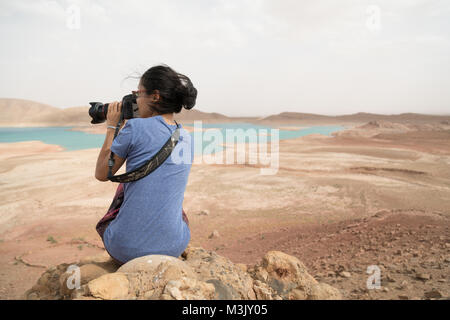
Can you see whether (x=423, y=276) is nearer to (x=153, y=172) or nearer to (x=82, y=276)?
(x=153, y=172)

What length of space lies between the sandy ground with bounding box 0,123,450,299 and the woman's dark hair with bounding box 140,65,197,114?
296 cm

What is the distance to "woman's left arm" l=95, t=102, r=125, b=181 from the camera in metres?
1.83

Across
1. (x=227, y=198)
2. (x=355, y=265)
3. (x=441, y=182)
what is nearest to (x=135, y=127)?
(x=355, y=265)

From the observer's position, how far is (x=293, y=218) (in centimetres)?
799

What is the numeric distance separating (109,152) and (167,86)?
0.57 meters

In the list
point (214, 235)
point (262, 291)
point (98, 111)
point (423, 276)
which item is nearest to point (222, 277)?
point (262, 291)

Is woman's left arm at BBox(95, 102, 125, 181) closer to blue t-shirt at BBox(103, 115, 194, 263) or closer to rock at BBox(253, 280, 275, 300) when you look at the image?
blue t-shirt at BBox(103, 115, 194, 263)

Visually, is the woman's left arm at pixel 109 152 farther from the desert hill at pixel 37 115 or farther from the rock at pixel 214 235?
the desert hill at pixel 37 115

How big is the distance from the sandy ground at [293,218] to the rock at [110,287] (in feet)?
8.94

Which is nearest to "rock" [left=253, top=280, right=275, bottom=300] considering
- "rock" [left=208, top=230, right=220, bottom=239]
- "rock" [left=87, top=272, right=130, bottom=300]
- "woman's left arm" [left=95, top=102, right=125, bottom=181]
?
"rock" [left=87, top=272, right=130, bottom=300]

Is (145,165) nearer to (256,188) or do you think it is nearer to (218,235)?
(218,235)

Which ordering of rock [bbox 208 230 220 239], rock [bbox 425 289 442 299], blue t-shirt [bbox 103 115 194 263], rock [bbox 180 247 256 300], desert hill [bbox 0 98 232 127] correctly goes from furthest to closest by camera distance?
1. desert hill [bbox 0 98 232 127]
2. rock [bbox 208 230 220 239]
3. rock [bbox 425 289 442 299]
4. rock [bbox 180 247 256 300]
5. blue t-shirt [bbox 103 115 194 263]
